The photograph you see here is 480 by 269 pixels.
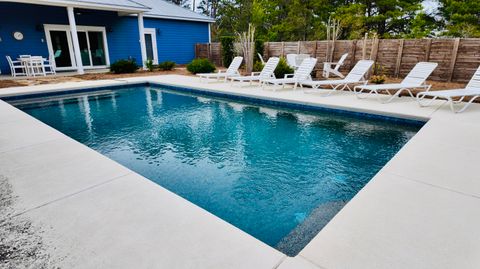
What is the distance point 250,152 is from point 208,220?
218 cm

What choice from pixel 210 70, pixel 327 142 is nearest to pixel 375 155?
pixel 327 142

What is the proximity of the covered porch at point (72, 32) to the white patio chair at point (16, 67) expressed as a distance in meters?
0.43

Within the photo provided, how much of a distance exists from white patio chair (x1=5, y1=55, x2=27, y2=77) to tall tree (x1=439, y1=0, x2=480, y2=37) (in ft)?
66.2

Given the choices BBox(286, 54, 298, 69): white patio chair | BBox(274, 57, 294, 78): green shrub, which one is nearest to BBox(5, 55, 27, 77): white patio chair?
BBox(274, 57, 294, 78): green shrub

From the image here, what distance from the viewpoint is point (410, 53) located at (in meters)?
9.81

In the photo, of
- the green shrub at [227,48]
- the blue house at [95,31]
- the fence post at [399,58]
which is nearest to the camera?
the fence post at [399,58]

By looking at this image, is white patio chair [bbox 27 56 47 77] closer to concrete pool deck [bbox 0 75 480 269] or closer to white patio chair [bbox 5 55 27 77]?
white patio chair [bbox 5 55 27 77]

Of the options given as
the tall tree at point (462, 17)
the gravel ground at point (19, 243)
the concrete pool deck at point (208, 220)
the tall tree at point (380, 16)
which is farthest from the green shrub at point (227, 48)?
the gravel ground at point (19, 243)

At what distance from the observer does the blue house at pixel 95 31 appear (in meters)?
12.1

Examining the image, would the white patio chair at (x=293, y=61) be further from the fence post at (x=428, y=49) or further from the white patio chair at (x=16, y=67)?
the white patio chair at (x=16, y=67)

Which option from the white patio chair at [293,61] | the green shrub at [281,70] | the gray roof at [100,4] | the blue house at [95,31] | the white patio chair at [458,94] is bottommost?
the white patio chair at [458,94]

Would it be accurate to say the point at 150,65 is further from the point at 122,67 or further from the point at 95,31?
the point at 95,31

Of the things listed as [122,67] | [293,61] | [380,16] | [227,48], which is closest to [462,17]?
[380,16]

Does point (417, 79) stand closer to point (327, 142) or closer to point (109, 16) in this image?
point (327, 142)
